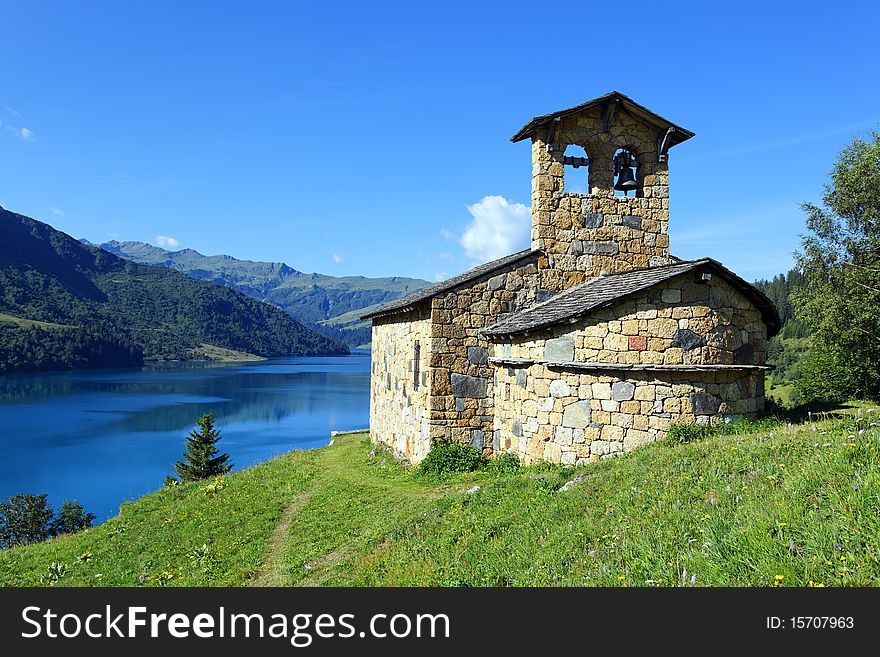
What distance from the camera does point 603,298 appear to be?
35.9 feet

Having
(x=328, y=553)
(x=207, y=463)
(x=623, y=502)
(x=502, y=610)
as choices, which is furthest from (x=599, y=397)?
(x=207, y=463)

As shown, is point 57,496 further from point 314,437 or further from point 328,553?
point 328,553

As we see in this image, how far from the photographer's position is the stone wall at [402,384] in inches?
547

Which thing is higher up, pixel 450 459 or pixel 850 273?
pixel 850 273

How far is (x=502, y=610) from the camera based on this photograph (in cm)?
460

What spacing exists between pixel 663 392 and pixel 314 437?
45754 mm

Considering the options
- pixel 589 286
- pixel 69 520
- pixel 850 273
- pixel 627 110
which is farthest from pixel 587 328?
pixel 69 520

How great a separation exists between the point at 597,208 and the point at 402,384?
6933 millimetres

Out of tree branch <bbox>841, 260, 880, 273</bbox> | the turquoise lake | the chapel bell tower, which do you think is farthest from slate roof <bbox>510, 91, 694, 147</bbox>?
the turquoise lake

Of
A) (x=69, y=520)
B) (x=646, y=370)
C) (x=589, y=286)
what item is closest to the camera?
(x=646, y=370)

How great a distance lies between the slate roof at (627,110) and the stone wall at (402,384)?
16.2 feet

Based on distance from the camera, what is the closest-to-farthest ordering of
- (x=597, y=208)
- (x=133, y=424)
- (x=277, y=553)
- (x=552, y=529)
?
1. (x=552, y=529)
2. (x=277, y=553)
3. (x=597, y=208)
4. (x=133, y=424)

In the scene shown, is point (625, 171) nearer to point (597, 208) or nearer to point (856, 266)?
point (597, 208)

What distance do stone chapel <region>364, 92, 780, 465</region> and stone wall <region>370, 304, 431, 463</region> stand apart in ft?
0.28
